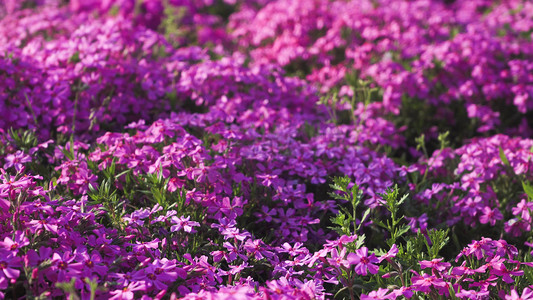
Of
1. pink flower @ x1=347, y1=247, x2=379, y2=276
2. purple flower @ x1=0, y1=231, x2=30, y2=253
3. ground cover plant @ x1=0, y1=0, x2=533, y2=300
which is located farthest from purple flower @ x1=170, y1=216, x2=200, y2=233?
Result: pink flower @ x1=347, y1=247, x2=379, y2=276

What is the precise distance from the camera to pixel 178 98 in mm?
4684

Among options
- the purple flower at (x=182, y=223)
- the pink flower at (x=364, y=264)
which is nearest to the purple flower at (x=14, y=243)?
the purple flower at (x=182, y=223)

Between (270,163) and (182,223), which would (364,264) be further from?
A: (270,163)

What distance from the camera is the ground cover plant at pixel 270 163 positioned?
240 cm

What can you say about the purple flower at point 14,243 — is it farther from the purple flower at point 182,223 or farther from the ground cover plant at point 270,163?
the purple flower at point 182,223

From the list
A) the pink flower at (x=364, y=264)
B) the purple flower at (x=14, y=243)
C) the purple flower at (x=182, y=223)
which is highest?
the purple flower at (x=14, y=243)

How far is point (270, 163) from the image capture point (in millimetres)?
3426

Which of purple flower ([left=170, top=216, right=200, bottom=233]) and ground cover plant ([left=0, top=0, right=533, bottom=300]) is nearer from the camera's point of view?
ground cover plant ([left=0, top=0, right=533, bottom=300])

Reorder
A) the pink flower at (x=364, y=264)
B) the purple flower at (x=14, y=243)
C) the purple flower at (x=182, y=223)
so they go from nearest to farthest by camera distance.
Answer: the purple flower at (x=14, y=243) → the pink flower at (x=364, y=264) → the purple flower at (x=182, y=223)

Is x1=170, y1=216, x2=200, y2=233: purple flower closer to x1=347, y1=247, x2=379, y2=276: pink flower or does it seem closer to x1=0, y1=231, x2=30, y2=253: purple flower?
x1=0, y1=231, x2=30, y2=253: purple flower

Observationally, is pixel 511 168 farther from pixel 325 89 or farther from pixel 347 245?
pixel 325 89

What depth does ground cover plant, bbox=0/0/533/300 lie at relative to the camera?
240 centimetres

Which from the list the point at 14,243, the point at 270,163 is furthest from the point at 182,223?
the point at 270,163

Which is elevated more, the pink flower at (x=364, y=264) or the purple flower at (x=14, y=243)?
the purple flower at (x=14, y=243)
